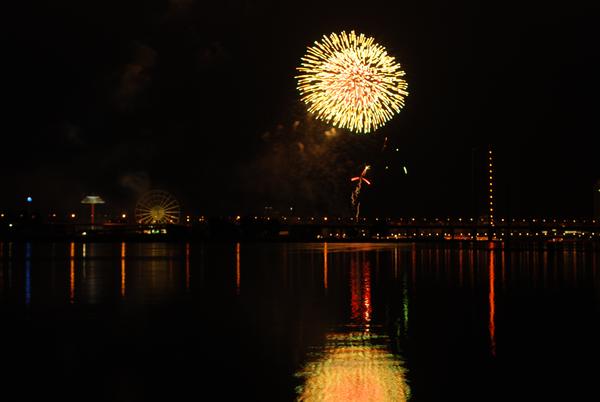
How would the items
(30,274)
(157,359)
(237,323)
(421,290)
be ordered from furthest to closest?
(30,274) → (421,290) → (237,323) → (157,359)

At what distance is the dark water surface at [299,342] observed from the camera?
39.8ft

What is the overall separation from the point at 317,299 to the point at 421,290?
507 centimetres

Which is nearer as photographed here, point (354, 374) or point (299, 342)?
point (354, 374)

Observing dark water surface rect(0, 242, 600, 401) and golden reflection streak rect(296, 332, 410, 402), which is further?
dark water surface rect(0, 242, 600, 401)

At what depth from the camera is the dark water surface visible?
1212 centimetres

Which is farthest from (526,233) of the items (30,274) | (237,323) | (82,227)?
(237,323)

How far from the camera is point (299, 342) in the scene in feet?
53.2

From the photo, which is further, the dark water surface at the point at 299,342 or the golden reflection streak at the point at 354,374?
the dark water surface at the point at 299,342

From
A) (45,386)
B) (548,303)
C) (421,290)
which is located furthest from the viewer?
(421,290)

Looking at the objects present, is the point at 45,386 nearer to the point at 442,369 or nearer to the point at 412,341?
the point at 442,369

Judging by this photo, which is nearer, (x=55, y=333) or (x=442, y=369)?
(x=442, y=369)

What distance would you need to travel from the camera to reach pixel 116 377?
1288 cm

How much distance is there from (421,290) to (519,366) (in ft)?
49.6

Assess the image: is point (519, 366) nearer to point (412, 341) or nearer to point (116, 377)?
point (412, 341)
